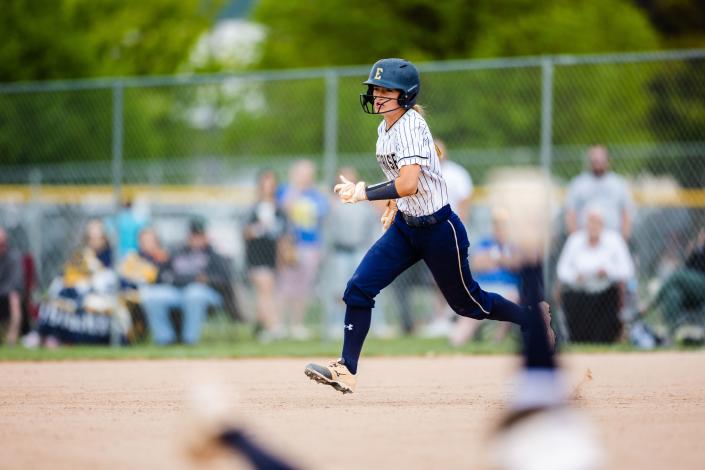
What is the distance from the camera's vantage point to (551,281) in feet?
48.3

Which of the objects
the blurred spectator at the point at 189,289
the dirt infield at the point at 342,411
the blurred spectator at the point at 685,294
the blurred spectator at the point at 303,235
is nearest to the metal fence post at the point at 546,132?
the blurred spectator at the point at 685,294

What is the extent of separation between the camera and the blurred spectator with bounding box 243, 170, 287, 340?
15.7 meters

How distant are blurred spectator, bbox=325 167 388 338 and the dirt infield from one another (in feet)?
11.6

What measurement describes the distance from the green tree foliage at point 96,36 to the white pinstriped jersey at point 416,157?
18827mm

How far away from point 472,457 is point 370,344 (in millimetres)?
9073

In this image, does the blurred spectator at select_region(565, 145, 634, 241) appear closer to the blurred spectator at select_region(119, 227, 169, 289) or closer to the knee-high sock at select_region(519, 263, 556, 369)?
the blurred spectator at select_region(119, 227, 169, 289)

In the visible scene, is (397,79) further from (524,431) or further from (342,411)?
(524,431)

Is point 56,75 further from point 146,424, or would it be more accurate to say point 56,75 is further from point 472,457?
point 472,457

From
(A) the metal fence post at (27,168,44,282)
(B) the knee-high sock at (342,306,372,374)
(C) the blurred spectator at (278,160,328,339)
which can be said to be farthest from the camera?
(A) the metal fence post at (27,168,44,282)

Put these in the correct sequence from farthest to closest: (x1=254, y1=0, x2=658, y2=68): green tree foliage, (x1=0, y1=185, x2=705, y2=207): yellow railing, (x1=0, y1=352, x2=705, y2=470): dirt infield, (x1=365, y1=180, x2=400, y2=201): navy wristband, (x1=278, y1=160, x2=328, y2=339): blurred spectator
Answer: (x1=254, y1=0, x2=658, y2=68): green tree foliage
(x1=0, y1=185, x2=705, y2=207): yellow railing
(x1=278, y1=160, x2=328, y2=339): blurred spectator
(x1=365, y1=180, x2=400, y2=201): navy wristband
(x1=0, y1=352, x2=705, y2=470): dirt infield

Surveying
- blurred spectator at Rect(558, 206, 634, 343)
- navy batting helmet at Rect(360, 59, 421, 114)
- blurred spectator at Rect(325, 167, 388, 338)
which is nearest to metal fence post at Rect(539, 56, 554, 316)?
blurred spectator at Rect(558, 206, 634, 343)

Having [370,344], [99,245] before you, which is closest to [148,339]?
[99,245]

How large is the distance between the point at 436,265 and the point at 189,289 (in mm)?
7570

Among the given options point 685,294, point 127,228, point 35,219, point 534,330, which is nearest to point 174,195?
point 35,219
